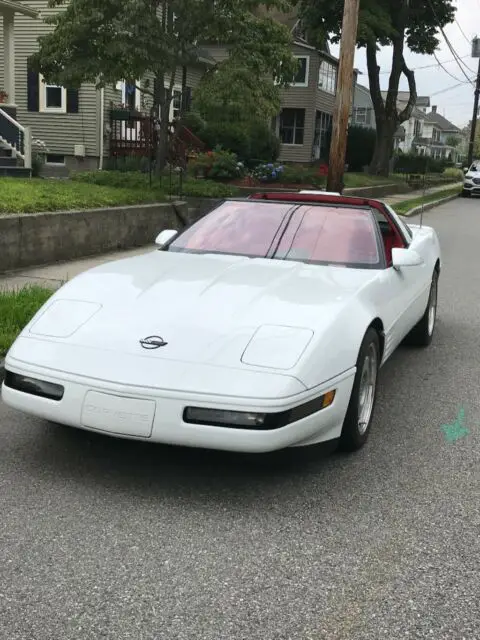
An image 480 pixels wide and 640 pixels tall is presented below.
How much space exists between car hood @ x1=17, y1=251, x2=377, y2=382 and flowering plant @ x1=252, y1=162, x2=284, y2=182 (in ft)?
54.4

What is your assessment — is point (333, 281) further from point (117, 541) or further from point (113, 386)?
point (117, 541)

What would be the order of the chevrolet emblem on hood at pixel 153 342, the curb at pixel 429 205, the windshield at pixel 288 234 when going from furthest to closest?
the curb at pixel 429 205
the windshield at pixel 288 234
the chevrolet emblem on hood at pixel 153 342

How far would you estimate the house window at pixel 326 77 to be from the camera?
39.5 m

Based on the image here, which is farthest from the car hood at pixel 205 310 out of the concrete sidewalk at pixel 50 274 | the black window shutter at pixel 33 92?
the black window shutter at pixel 33 92

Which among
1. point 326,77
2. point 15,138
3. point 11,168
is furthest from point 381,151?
point 11,168

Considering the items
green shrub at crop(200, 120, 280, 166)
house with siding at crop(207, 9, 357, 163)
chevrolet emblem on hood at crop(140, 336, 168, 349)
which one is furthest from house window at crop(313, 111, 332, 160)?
chevrolet emblem on hood at crop(140, 336, 168, 349)

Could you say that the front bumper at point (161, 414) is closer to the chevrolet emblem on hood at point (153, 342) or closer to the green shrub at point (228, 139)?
the chevrolet emblem on hood at point (153, 342)

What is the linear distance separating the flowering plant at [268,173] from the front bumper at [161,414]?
17.8 meters

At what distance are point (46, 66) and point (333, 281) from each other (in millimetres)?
11754

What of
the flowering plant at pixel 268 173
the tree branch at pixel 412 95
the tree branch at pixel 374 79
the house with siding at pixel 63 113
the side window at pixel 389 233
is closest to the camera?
the side window at pixel 389 233

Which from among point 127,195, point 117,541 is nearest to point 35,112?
point 127,195

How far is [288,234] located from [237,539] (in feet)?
8.24

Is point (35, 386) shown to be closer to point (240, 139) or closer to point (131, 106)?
point (240, 139)

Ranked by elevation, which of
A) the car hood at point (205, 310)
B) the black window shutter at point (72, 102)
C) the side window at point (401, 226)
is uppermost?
→ the black window shutter at point (72, 102)
